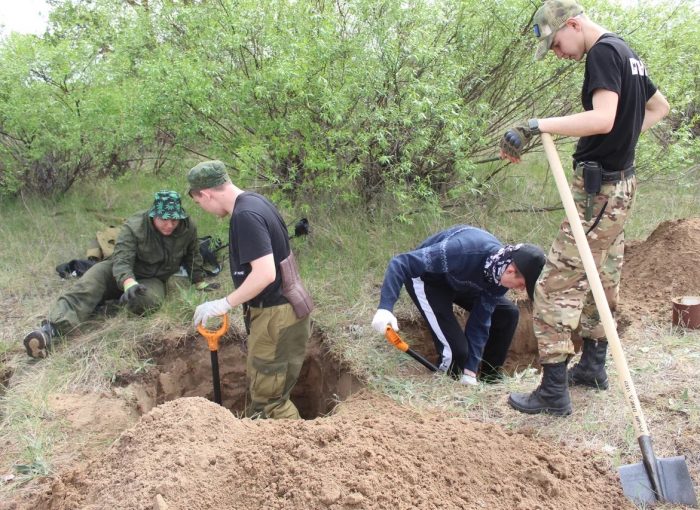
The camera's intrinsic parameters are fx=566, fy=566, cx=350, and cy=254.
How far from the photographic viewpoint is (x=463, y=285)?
3.62 meters

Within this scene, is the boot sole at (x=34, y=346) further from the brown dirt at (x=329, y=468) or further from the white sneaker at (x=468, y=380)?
the white sneaker at (x=468, y=380)

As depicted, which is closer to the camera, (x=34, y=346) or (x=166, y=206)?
(x=34, y=346)

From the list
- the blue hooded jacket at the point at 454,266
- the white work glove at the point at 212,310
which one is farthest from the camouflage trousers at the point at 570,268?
the white work glove at the point at 212,310

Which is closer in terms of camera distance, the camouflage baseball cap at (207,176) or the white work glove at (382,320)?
the camouflage baseball cap at (207,176)

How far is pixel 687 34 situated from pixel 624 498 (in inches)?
180

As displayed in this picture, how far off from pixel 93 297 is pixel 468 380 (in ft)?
9.53

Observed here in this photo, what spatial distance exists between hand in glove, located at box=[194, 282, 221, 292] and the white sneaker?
2.20 m

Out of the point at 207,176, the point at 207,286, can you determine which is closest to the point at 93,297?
the point at 207,286

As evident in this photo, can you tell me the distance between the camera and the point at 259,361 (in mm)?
3465

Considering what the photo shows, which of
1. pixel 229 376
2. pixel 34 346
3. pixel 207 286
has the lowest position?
pixel 229 376

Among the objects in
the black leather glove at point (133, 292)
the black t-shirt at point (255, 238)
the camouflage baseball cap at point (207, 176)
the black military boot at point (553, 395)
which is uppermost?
the camouflage baseball cap at point (207, 176)

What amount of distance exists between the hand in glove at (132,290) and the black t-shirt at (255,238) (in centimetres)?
126

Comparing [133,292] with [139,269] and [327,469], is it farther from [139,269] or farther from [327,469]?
[327,469]

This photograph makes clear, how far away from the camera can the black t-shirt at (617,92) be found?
8.12 feet
